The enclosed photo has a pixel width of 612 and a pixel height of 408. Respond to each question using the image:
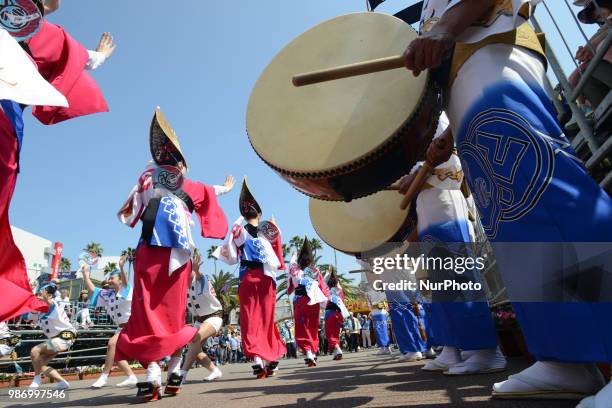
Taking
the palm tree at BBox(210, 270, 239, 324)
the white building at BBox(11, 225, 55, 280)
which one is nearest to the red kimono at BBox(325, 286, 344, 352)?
the palm tree at BBox(210, 270, 239, 324)

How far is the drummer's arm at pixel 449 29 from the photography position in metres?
1.57

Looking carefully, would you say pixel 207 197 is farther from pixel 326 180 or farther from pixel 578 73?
pixel 578 73

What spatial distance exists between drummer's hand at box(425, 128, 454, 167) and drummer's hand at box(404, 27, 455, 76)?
734 millimetres

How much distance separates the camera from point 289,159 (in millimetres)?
2029

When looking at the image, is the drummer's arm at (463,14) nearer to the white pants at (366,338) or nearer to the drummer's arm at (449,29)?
the drummer's arm at (449,29)

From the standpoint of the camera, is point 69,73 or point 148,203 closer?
point 69,73

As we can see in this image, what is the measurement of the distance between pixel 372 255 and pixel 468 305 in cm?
125

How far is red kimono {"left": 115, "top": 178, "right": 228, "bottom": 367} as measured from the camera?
2.87m

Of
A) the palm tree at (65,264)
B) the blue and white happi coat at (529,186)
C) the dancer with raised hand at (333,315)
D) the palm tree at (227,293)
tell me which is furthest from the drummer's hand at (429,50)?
the palm tree at (65,264)

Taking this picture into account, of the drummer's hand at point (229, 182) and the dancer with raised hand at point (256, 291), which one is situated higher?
the drummer's hand at point (229, 182)

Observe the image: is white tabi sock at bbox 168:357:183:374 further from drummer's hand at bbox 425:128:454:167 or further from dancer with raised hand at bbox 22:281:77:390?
dancer with raised hand at bbox 22:281:77:390

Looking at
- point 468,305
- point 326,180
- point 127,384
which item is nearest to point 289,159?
point 326,180

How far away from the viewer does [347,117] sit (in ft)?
6.56

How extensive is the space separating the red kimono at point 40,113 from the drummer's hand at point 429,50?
1.77 meters
